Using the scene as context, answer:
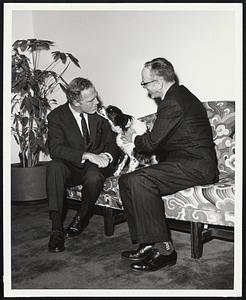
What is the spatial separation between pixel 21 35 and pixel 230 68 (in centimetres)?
234

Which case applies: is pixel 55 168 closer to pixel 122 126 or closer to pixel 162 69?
pixel 122 126

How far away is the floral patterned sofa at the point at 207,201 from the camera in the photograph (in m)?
2.38

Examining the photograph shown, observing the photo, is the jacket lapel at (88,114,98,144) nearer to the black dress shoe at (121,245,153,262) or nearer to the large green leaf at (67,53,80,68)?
the large green leaf at (67,53,80,68)

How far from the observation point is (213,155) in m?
2.55

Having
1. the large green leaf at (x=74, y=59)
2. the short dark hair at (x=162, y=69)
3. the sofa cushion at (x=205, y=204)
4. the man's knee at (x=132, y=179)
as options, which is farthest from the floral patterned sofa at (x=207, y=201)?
the large green leaf at (x=74, y=59)

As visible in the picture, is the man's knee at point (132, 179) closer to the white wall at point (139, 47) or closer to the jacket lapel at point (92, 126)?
the jacket lapel at point (92, 126)

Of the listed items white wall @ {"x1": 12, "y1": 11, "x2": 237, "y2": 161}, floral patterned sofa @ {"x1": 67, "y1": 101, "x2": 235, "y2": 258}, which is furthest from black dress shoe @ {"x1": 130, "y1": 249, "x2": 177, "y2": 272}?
white wall @ {"x1": 12, "y1": 11, "x2": 237, "y2": 161}

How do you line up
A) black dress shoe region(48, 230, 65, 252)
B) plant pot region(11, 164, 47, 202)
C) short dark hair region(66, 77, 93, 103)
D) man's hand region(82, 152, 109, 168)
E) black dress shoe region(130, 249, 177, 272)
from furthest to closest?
1. plant pot region(11, 164, 47, 202)
2. short dark hair region(66, 77, 93, 103)
3. man's hand region(82, 152, 109, 168)
4. black dress shoe region(48, 230, 65, 252)
5. black dress shoe region(130, 249, 177, 272)

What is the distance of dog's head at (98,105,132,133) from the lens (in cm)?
284

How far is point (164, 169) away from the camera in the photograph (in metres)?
2.49

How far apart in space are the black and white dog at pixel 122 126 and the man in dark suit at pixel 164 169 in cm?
21

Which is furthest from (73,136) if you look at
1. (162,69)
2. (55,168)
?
(162,69)

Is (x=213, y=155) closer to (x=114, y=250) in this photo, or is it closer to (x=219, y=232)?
(x=219, y=232)

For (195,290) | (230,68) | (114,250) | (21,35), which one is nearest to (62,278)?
(114,250)
